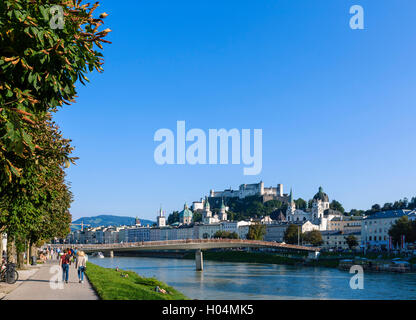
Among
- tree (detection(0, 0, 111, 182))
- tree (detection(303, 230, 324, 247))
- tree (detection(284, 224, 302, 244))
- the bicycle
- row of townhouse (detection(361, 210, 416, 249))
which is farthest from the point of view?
tree (detection(284, 224, 302, 244))

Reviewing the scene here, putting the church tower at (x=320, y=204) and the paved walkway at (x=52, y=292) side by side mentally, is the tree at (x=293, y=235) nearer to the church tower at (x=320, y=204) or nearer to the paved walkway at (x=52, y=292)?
the church tower at (x=320, y=204)

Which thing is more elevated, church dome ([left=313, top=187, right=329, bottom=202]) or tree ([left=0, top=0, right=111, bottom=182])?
church dome ([left=313, top=187, right=329, bottom=202])

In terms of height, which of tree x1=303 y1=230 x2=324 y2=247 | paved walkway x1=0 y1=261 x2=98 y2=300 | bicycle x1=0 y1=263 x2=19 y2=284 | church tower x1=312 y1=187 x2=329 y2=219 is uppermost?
church tower x1=312 y1=187 x2=329 y2=219

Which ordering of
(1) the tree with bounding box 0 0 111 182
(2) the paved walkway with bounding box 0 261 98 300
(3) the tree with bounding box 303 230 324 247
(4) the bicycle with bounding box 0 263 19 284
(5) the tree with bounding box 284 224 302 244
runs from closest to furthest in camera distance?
(1) the tree with bounding box 0 0 111 182, (2) the paved walkway with bounding box 0 261 98 300, (4) the bicycle with bounding box 0 263 19 284, (3) the tree with bounding box 303 230 324 247, (5) the tree with bounding box 284 224 302 244

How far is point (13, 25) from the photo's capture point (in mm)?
7867

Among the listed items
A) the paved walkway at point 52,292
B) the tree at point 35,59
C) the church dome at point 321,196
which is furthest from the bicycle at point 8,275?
the church dome at point 321,196

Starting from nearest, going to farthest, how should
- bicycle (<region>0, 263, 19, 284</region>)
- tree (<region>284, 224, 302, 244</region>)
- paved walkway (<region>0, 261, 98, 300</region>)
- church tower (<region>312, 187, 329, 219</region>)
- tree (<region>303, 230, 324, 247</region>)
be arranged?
paved walkway (<region>0, 261, 98, 300</region>) < bicycle (<region>0, 263, 19, 284</region>) < tree (<region>303, 230, 324, 247</region>) < tree (<region>284, 224, 302, 244</region>) < church tower (<region>312, 187, 329, 219</region>)

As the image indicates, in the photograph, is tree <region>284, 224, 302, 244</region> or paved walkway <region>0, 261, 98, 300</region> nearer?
paved walkway <region>0, 261, 98, 300</region>

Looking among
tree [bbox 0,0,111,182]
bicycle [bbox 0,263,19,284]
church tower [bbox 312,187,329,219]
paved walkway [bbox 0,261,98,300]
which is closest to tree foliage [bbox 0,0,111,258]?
tree [bbox 0,0,111,182]

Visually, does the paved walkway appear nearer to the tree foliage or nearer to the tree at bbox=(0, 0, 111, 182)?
the tree foliage

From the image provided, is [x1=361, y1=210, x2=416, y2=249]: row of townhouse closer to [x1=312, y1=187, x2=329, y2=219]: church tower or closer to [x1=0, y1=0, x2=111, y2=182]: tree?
[x1=312, y1=187, x2=329, y2=219]: church tower

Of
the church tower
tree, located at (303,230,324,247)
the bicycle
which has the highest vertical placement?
the church tower

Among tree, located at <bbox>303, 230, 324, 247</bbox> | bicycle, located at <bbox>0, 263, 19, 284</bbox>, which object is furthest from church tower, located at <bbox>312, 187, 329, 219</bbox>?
bicycle, located at <bbox>0, 263, 19, 284</bbox>
